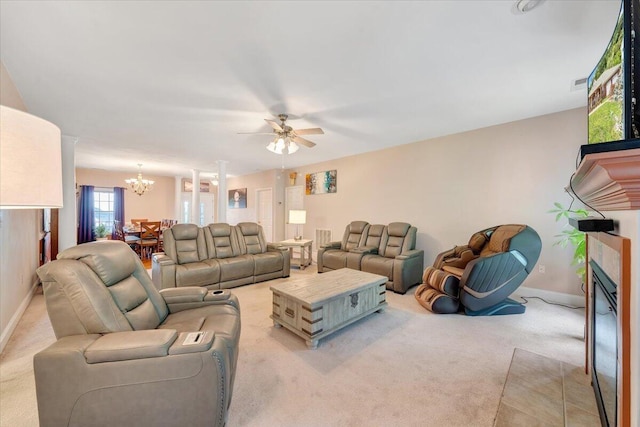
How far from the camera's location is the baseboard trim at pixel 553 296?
3.13 meters

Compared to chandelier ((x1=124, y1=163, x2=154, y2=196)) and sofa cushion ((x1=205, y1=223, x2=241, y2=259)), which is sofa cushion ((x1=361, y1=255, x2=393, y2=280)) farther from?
chandelier ((x1=124, y1=163, x2=154, y2=196))

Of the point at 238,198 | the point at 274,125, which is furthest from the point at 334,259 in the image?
the point at 238,198

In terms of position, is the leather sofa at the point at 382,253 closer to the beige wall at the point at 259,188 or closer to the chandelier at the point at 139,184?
the beige wall at the point at 259,188

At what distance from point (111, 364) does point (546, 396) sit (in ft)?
8.13

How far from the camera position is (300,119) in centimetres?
337

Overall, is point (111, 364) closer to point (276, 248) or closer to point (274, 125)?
point (274, 125)

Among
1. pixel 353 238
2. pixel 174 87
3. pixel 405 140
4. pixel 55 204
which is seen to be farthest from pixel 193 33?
pixel 353 238

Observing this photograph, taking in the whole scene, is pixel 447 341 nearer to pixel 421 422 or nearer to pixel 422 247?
pixel 421 422

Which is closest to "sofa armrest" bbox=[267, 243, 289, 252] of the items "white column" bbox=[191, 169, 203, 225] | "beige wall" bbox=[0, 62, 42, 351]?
"beige wall" bbox=[0, 62, 42, 351]

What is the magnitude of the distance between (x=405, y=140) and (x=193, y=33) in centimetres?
358

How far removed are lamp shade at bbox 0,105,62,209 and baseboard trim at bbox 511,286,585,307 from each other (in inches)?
186

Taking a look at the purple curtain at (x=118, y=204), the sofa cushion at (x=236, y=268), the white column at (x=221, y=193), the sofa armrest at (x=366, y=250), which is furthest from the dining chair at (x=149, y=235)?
the sofa armrest at (x=366, y=250)

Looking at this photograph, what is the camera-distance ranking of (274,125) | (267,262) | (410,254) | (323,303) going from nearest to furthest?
(323,303) < (274,125) < (410,254) < (267,262)

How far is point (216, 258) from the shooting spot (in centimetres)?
413
